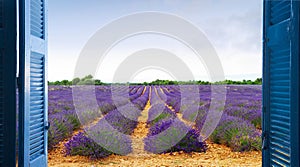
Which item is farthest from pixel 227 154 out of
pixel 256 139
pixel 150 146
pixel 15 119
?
pixel 15 119

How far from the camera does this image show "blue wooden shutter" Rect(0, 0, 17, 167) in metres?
2.13

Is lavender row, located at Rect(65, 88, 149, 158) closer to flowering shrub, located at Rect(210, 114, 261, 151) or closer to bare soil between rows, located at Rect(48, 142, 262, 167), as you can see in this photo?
bare soil between rows, located at Rect(48, 142, 262, 167)

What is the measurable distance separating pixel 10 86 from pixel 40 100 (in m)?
0.59

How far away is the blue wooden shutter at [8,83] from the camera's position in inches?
83.9

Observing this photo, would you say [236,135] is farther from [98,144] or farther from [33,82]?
[33,82]

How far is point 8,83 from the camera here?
2131mm

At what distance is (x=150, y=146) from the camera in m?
4.62

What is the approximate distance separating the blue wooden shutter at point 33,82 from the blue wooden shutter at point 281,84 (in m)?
1.89

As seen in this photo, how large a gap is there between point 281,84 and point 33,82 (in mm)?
2047

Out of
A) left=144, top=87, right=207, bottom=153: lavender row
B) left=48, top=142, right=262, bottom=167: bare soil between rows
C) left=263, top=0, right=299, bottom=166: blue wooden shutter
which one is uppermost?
left=263, top=0, right=299, bottom=166: blue wooden shutter

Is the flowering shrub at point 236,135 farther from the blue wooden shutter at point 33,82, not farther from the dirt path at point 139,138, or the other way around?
the blue wooden shutter at point 33,82

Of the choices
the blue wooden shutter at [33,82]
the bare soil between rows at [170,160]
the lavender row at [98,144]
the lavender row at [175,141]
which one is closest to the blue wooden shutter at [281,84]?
the bare soil between rows at [170,160]

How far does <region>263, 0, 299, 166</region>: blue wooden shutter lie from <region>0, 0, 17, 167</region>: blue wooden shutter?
76.5 inches

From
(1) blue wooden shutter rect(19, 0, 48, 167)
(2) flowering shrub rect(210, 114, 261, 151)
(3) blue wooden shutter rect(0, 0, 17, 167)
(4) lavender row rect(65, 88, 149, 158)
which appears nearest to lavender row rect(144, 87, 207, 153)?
(4) lavender row rect(65, 88, 149, 158)
